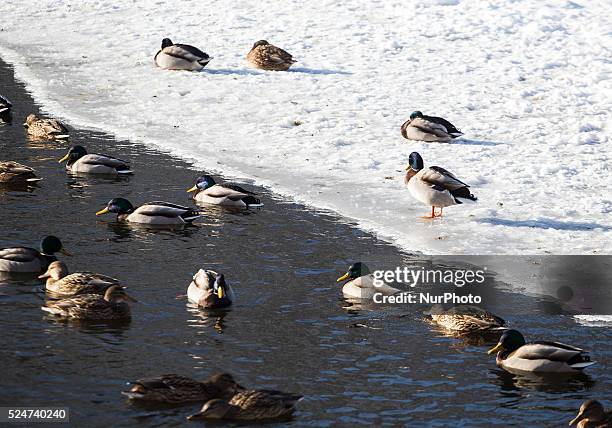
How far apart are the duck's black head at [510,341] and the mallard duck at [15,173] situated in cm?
1002

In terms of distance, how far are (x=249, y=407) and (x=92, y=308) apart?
11.4ft

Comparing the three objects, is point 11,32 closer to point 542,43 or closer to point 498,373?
point 542,43

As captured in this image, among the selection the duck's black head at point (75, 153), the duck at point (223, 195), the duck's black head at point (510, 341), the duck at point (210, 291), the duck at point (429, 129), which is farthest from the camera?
the duck at point (429, 129)

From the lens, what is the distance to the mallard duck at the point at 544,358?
12.4 metres

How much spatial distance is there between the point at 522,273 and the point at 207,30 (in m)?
19.5

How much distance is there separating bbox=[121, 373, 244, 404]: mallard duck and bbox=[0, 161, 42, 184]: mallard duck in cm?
911

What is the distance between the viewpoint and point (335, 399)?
11453mm

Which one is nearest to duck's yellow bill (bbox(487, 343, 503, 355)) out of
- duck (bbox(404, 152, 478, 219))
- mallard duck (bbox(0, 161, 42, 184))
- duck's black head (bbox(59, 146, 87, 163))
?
duck (bbox(404, 152, 478, 219))

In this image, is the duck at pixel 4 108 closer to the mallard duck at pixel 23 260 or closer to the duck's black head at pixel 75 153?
the duck's black head at pixel 75 153

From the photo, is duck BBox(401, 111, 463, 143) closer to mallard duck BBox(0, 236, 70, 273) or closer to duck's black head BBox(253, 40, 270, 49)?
duck's black head BBox(253, 40, 270, 49)

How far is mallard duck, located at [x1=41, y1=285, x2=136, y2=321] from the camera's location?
13.4 meters

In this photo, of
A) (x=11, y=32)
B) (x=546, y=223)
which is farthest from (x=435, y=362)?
(x=11, y=32)

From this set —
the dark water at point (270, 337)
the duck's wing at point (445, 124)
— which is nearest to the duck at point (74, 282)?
the dark water at point (270, 337)

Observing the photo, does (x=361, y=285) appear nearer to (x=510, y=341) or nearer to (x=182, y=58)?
(x=510, y=341)
